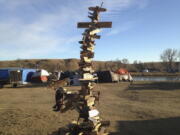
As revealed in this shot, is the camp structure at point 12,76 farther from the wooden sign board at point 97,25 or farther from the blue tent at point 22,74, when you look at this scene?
the wooden sign board at point 97,25

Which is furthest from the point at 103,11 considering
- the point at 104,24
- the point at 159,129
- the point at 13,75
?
the point at 13,75

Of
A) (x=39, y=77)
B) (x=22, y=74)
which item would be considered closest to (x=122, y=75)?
(x=39, y=77)

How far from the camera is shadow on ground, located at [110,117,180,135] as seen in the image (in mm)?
A: 9175

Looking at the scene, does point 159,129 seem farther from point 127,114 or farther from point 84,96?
point 84,96

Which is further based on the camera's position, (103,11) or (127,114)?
(127,114)

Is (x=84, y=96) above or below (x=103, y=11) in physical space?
below

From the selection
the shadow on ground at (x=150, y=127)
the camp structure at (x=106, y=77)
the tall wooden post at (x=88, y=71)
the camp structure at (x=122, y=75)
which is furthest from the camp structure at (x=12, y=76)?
the tall wooden post at (x=88, y=71)

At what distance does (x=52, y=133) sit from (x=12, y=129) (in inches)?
68.0

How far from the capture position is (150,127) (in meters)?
9.91

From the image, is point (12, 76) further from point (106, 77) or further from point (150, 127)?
point (150, 127)

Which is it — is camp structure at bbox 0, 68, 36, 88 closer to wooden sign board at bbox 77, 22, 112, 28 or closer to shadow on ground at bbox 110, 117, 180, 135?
shadow on ground at bbox 110, 117, 180, 135

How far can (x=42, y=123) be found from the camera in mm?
10297

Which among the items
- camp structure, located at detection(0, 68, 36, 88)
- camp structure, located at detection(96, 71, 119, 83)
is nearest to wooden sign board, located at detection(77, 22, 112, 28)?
camp structure, located at detection(0, 68, 36, 88)

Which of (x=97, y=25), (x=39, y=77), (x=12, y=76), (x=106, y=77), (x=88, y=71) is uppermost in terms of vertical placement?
(x=97, y=25)
